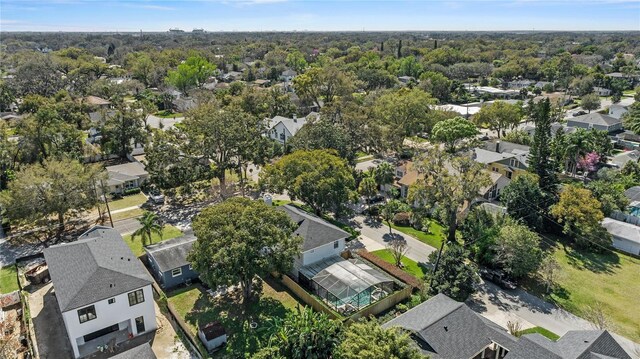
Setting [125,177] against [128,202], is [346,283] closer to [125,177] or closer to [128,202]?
Result: [128,202]

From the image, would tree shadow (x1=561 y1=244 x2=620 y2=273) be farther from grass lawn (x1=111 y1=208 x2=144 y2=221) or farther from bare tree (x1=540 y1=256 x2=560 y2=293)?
grass lawn (x1=111 y1=208 x2=144 y2=221)

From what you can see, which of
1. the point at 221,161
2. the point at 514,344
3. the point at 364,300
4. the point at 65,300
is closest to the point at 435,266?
the point at 364,300

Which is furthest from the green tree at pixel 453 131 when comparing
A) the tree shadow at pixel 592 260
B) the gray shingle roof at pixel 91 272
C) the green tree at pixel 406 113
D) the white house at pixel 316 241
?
the gray shingle roof at pixel 91 272

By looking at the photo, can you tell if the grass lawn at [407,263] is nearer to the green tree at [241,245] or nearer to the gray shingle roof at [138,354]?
the green tree at [241,245]

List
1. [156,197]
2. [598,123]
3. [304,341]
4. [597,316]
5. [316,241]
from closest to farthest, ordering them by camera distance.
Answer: [304,341]
[597,316]
[316,241]
[156,197]
[598,123]

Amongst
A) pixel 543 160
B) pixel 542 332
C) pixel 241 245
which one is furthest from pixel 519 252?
pixel 241 245
